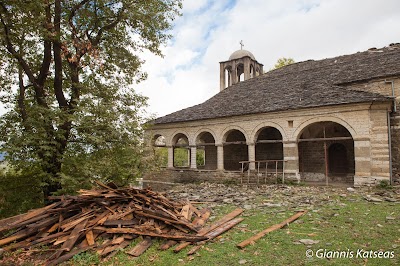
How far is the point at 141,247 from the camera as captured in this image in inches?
211

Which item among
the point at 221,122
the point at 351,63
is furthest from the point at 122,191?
the point at 351,63

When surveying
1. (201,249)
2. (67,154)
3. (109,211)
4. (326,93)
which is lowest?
(201,249)

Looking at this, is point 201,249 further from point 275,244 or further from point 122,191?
point 122,191

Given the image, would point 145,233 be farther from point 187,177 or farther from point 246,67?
point 246,67

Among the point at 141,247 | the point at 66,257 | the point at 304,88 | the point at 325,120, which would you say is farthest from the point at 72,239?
the point at 304,88

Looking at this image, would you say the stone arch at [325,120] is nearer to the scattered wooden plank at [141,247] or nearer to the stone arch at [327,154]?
the stone arch at [327,154]

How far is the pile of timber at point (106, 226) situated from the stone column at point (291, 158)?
7.53 metres

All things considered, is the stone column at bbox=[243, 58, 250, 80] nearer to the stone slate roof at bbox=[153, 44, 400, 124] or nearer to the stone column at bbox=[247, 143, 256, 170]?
the stone slate roof at bbox=[153, 44, 400, 124]

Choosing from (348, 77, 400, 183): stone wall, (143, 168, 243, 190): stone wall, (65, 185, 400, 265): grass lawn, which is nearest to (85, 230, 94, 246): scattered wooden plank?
(65, 185, 400, 265): grass lawn

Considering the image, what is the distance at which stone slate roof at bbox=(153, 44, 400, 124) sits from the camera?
43.6 ft

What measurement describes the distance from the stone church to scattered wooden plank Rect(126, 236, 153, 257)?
7.10m

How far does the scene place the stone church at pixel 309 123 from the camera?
11898 mm

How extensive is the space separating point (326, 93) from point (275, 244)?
10.6m

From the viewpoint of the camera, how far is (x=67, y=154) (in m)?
9.05
